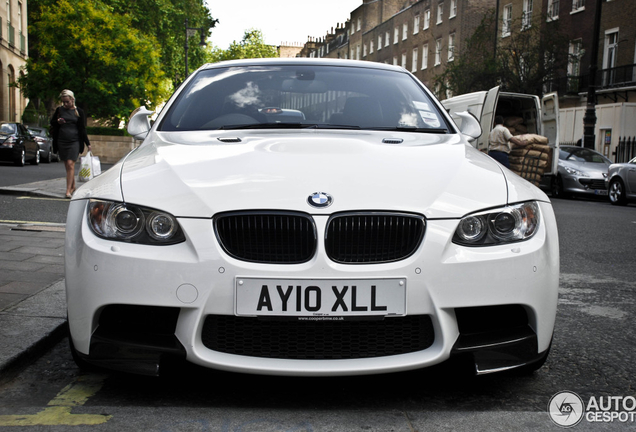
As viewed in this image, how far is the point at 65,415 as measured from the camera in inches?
106

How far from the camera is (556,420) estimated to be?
8.91 feet

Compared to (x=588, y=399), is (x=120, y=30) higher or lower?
higher

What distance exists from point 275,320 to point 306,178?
22.8 inches

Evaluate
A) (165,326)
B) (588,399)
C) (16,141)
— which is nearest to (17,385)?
(165,326)

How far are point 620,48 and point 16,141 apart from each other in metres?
24.5

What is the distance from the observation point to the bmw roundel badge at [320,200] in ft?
8.95

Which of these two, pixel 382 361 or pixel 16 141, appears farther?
pixel 16 141

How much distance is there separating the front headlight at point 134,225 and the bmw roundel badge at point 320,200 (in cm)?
50

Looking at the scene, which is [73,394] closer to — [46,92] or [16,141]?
[16,141]

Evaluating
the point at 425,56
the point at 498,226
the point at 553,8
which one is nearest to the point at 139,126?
the point at 498,226

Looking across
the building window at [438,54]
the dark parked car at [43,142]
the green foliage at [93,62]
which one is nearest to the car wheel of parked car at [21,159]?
the dark parked car at [43,142]

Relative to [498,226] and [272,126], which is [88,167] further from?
[498,226]

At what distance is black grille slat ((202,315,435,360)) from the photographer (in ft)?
8.82

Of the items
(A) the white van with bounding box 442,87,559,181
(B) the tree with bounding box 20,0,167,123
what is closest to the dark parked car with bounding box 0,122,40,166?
(B) the tree with bounding box 20,0,167,123
